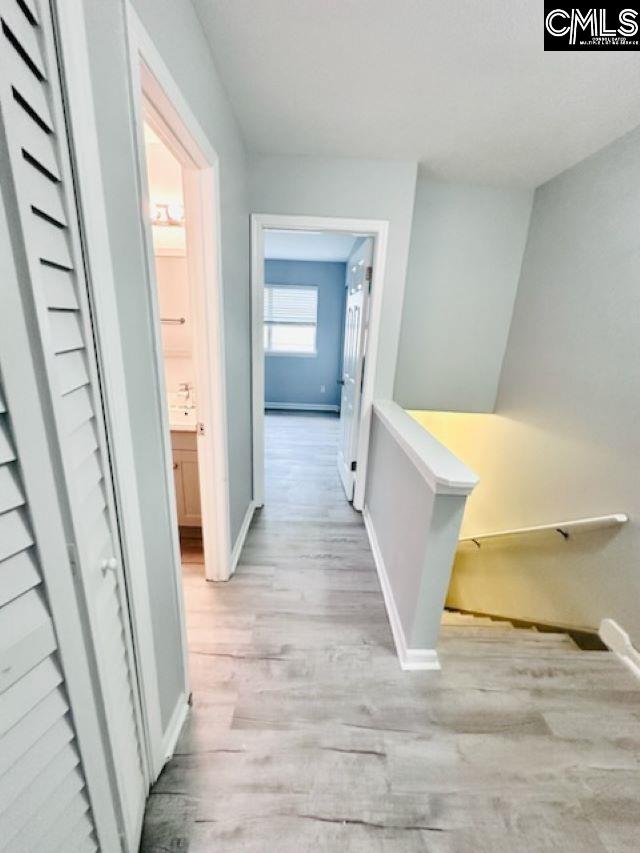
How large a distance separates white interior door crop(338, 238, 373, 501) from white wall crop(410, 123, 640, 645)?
1222 mm

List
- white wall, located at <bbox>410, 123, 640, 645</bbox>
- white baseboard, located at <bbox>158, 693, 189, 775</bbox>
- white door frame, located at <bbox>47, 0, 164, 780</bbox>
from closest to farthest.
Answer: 1. white door frame, located at <bbox>47, 0, 164, 780</bbox>
2. white baseboard, located at <bbox>158, 693, 189, 775</bbox>
3. white wall, located at <bbox>410, 123, 640, 645</bbox>

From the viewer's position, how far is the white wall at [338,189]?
2.15 metres

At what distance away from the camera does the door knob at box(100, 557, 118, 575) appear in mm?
740

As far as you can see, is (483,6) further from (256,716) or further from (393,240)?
(256,716)

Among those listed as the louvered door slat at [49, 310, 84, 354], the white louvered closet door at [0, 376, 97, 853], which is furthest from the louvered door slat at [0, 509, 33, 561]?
the louvered door slat at [49, 310, 84, 354]

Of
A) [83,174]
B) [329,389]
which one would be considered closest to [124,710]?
[83,174]

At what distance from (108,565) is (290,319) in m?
5.37

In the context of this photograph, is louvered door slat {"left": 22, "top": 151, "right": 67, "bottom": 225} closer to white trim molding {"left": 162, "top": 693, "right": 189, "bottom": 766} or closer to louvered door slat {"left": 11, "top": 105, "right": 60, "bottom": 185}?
louvered door slat {"left": 11, "top": 105, "right": 60, "bottom": 185}

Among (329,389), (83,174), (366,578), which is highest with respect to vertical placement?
(83,174)

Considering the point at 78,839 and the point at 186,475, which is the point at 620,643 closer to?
the point at 78,839

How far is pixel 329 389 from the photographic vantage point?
19.6 feet

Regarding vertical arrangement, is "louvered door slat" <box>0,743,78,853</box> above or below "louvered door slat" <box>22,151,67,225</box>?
below

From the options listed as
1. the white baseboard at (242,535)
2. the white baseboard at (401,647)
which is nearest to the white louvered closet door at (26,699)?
the white baseboard at (401,647)

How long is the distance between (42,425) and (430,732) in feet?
5.15
